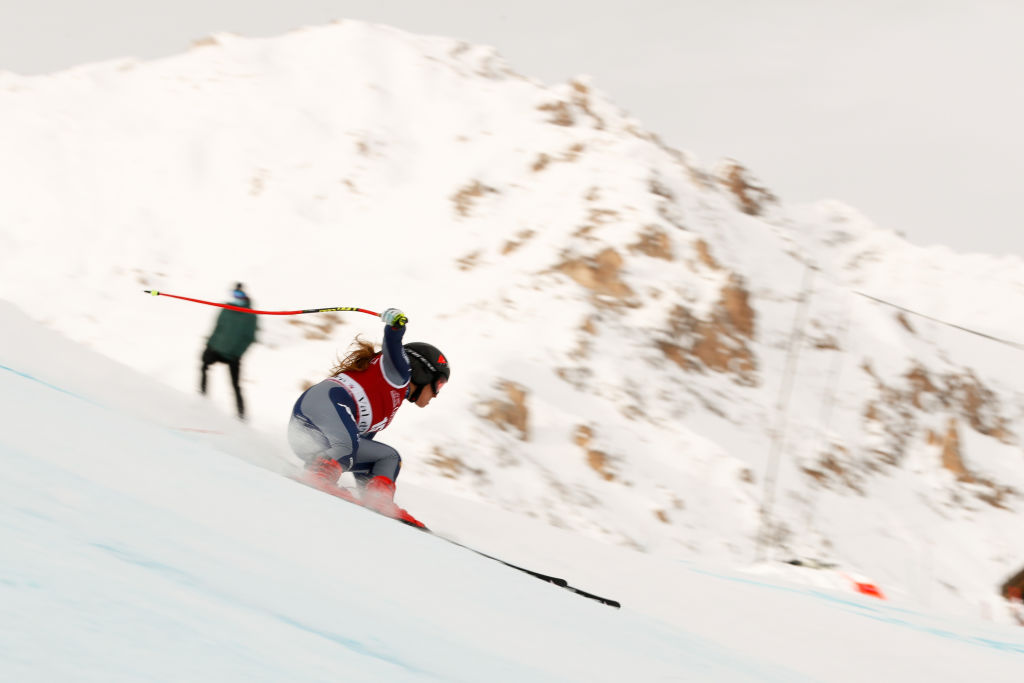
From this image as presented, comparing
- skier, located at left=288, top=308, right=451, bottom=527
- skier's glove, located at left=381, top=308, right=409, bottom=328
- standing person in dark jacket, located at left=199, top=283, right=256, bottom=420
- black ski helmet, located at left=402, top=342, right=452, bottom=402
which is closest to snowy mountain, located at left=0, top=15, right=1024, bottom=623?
standing person in dark jacket, located at left=199, top=283, right=256, bottom=420

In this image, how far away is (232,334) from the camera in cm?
745

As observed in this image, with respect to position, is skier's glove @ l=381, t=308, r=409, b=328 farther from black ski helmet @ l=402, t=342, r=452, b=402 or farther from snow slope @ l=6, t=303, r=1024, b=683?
snow slope @ l=6, t=303, r=1024, b=683

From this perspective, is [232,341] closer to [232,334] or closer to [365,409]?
[232,334]

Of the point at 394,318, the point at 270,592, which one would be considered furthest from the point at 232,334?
the point at 270,592

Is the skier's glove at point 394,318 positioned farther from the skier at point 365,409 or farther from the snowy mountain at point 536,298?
the snowy mountain at point 536,298

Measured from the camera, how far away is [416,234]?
15.0 meters

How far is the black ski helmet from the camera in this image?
432cm

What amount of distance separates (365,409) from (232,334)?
3.69m

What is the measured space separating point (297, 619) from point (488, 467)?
27.3 ft

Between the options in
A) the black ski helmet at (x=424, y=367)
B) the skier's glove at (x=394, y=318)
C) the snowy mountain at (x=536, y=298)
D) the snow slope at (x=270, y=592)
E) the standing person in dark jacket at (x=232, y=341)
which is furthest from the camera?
the snowy mountain at (x=536, y=298)

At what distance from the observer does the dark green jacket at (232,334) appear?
24.4 ft

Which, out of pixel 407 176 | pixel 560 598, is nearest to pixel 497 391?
pixel 407 176

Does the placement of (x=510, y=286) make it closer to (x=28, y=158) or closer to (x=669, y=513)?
(x=669, y=513)

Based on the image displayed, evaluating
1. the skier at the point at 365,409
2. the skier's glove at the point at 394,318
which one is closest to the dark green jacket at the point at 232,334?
the skier at the point at 365,409
